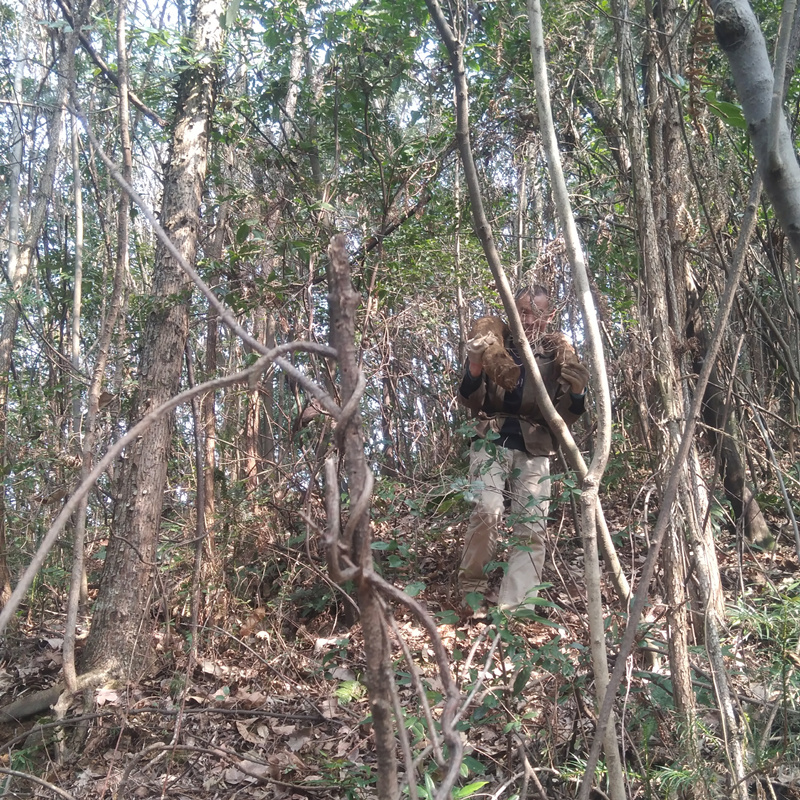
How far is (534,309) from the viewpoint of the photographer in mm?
3682

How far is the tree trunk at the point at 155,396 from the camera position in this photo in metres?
3.85

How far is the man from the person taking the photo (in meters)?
3.67

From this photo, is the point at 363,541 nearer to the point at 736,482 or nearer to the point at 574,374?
the point at 574,374

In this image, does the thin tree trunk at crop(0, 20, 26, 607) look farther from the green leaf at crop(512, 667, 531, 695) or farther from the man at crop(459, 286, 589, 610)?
the green leaf at crop(512, 667, 531, 695)

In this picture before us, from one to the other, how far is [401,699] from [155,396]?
221 centimetres

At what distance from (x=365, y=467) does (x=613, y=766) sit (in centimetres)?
140

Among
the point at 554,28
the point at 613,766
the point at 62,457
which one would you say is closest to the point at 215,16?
the point at 554,28

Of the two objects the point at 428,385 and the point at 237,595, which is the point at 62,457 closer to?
the point at 237,595

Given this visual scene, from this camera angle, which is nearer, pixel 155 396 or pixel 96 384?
pixel 96 384

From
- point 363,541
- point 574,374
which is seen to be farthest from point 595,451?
point 574,374

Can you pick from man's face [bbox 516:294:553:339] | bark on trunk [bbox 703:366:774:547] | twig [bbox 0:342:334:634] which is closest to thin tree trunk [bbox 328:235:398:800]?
twig [bbox 0:342:334:634]

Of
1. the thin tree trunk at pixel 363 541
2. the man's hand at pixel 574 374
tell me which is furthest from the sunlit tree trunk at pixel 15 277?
the thin tree trunk at pixel 363 541

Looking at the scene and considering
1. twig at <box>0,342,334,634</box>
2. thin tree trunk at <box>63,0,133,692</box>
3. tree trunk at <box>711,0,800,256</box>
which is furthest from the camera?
thin tree trunk at <box>63,0,133,692</box>

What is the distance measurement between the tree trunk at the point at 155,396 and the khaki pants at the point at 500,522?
1.86 meters
